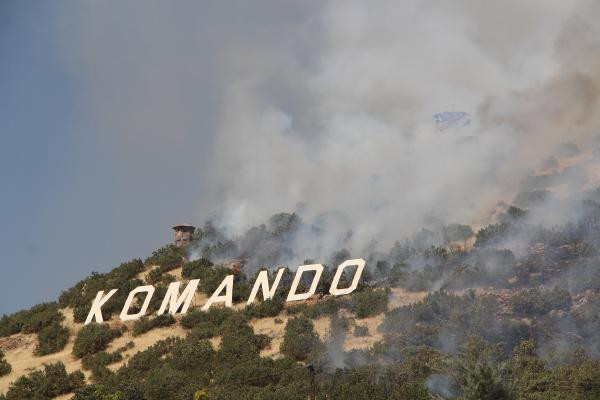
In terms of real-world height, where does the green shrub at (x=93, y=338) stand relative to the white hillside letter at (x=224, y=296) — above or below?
below

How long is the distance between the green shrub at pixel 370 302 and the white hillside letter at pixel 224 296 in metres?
9.69

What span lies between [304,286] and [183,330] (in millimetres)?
10093

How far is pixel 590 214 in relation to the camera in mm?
52375

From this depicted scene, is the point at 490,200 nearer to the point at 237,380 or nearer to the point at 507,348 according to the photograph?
the point at 507,348

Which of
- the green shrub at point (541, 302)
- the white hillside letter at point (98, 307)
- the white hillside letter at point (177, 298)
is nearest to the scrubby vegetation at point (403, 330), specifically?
the green shrub at point (541, 302)

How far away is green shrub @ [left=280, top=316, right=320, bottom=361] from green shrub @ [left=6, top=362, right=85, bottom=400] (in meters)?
13.4

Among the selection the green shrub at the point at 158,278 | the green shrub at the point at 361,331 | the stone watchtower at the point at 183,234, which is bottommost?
the green shrub at the point at 361,331

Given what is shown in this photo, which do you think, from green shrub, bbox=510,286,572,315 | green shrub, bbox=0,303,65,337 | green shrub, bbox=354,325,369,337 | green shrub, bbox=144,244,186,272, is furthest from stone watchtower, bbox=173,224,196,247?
green shrub, bbox=510,286,572,315

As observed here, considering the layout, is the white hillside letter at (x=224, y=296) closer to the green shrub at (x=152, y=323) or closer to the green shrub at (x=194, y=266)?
the green shrub at (x=152, y=323)

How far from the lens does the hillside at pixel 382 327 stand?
3622 cm

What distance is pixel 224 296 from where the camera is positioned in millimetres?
53781

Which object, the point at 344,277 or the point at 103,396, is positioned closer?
the point at 103,396

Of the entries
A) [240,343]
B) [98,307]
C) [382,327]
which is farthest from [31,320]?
[382,327]

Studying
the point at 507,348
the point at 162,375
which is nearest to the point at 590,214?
the point at 507,348
